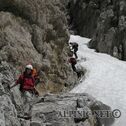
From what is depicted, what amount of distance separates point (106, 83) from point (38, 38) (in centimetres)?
560

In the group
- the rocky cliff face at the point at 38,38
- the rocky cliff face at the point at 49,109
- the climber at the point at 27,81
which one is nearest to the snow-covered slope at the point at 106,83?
the rocky cliff face at the point at 38,38

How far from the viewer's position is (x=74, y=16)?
62.8 meters

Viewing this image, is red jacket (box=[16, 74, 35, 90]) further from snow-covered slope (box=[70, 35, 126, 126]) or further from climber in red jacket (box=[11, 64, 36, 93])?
snow-covered slope (box=[70, 35, 126, 126])

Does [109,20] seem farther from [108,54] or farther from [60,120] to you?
[60,120]

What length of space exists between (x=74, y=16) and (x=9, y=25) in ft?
140

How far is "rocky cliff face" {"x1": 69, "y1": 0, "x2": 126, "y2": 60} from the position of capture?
127ft

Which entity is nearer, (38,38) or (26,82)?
(26,82)

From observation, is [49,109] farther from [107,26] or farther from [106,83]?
[107,26]

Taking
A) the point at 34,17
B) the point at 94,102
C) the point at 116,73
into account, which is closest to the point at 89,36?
the point at 116,73

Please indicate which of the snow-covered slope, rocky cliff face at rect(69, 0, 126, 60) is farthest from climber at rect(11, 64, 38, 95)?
rocky cliff face at rect(69, 0, 126, 60)

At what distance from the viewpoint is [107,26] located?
4291 centimetres

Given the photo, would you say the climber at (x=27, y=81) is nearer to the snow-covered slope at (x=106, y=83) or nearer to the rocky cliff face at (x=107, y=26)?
the snow-covered slope at (x=106, y=83)

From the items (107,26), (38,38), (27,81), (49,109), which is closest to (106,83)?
(38,38)

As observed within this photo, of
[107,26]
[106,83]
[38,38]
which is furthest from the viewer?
[107,26]
